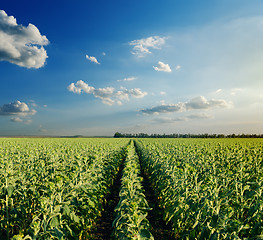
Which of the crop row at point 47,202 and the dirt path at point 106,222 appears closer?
the crop row at point 47,202

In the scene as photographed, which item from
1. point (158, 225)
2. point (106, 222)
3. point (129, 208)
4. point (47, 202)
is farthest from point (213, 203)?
point (106, 222)

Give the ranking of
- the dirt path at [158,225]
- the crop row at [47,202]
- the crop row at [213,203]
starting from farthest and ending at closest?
the dirt path at [158,225] < the crop row at [47,202] < the crop row at [213,203]

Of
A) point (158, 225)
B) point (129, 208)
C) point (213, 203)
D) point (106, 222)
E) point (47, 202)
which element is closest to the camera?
point (47, 202)

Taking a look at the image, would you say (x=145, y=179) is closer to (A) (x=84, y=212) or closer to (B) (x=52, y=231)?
(A) (x=84, y=212)

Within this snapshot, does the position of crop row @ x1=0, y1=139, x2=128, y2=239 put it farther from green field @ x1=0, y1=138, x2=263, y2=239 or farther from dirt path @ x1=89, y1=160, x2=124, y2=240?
dirt path @ x1=89, y1=160, x2=124, y2=240

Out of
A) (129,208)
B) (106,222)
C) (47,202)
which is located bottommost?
(106,222)

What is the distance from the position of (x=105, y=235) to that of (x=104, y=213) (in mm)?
1606

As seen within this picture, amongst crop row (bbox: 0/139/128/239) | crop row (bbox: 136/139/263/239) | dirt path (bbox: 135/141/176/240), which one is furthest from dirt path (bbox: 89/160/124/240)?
crop row (bbox: 136/139/263/239)

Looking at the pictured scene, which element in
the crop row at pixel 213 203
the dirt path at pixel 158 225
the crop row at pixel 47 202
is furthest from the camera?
the dirt path at pixel 158 225

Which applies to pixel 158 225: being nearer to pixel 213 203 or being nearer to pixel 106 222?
pixel 106 222

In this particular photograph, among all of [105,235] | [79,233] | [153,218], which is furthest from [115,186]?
[79,233]

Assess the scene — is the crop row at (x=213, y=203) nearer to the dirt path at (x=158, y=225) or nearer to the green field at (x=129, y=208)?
the green field at (x=129, y=208)

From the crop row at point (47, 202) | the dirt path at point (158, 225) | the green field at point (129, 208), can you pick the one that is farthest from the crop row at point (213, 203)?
the crop row at point (47, 202)

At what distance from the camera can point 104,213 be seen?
304 inches
